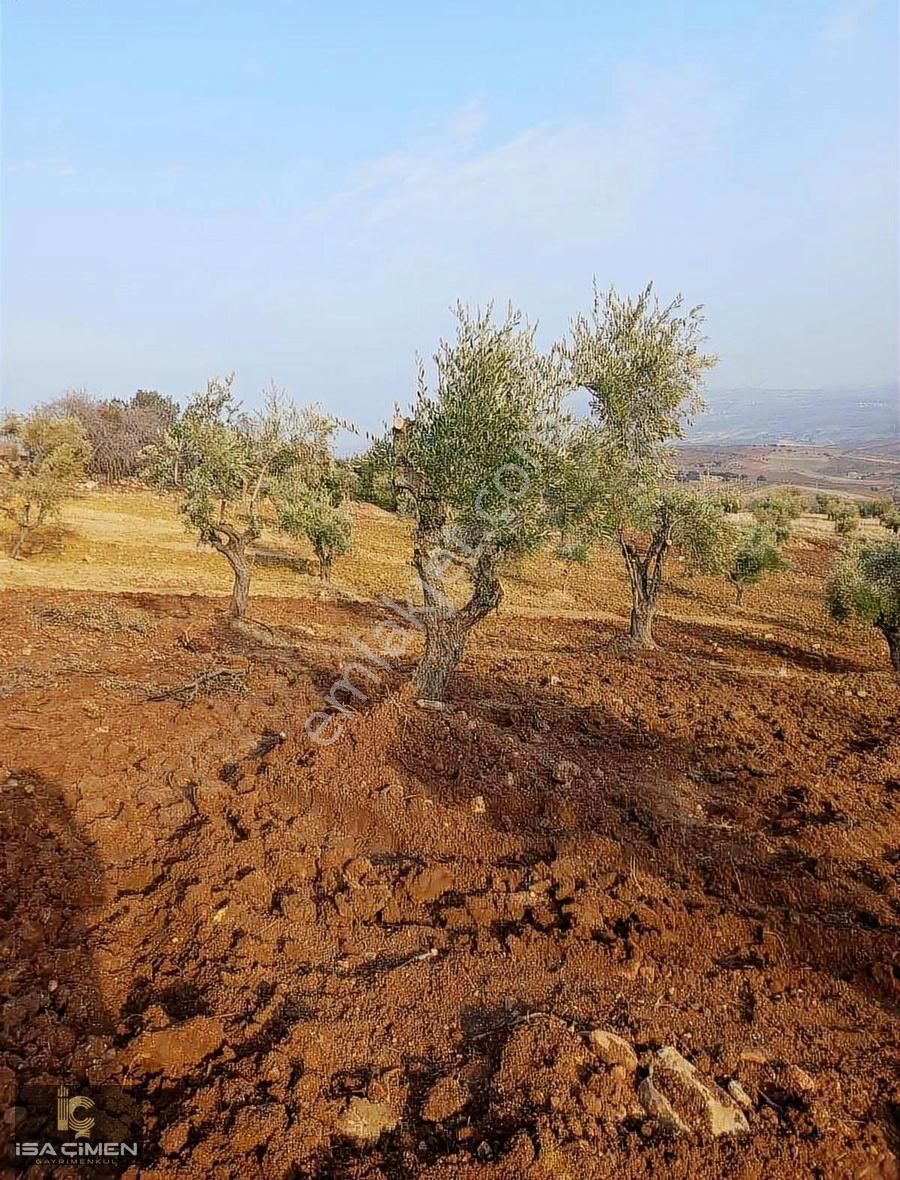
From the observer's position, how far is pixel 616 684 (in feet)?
47.9

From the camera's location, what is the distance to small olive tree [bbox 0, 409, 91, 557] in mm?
24516

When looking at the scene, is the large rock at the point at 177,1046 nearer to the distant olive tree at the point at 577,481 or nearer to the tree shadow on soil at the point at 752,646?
the distant olive tree at the point at 577,481

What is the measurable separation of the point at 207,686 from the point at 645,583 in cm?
1360

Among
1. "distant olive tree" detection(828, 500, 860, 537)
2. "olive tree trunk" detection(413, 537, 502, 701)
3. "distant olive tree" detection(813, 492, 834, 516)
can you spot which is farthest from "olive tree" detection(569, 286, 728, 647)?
"distant olive tree" detection(813, 492, 834, 516)

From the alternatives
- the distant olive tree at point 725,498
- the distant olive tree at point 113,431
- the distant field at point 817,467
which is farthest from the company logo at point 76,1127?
the distant field at point 817,467

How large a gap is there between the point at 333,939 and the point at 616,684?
10367 millimetres

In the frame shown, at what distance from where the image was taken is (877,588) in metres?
18.8

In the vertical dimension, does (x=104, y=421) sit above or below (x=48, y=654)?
above

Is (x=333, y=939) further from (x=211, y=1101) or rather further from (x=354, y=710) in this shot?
(x=354, y=710)

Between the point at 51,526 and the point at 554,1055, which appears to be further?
the point at 51,526

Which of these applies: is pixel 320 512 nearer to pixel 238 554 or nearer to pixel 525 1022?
pixel 238 554

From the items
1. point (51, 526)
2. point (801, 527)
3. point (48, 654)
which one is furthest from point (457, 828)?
point (801, 527)

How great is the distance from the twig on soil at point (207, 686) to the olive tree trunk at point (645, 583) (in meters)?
12.3

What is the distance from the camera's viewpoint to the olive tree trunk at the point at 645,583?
19.3m
